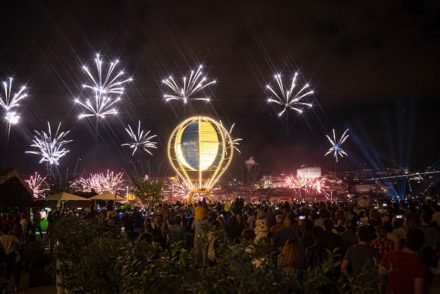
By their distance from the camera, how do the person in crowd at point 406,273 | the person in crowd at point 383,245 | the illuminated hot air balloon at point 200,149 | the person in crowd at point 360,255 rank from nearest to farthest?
the person in crowd at point 406,273 < the person in crowd at point 360,255 < the person in crowd at point 383,245 < the illuminated hot air balloon at point 200,149

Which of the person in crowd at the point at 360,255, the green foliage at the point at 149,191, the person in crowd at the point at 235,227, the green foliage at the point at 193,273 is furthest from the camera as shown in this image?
the green foliage at the point at 149,191

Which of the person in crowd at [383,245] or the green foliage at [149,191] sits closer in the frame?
the person in crowd at [383,245]

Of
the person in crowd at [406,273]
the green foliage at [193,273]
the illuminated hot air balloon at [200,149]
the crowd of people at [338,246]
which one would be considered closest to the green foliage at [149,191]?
the crowd of people at [338,246]

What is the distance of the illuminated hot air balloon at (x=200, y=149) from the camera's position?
152 feet

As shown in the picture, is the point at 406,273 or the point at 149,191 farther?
the point at 149,191

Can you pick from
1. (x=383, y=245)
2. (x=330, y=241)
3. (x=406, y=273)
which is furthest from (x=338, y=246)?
(x=406, y=273)

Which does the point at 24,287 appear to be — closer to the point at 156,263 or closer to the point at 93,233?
the point at 93,233

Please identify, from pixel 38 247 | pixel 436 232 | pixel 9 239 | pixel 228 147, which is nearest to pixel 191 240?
pixel 38 247

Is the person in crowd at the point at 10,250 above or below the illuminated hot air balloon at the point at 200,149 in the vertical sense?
below

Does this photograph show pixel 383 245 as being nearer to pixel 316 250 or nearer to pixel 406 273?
pixel 316 250

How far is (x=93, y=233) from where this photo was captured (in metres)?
7.95

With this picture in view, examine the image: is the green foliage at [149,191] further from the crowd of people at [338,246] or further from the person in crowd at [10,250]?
the person in crowd at [10,250]

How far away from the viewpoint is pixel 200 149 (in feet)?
151

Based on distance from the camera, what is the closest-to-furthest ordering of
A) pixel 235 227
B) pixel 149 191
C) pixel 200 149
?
pixel 235 227, pixel 149 191, pixel 200 149
